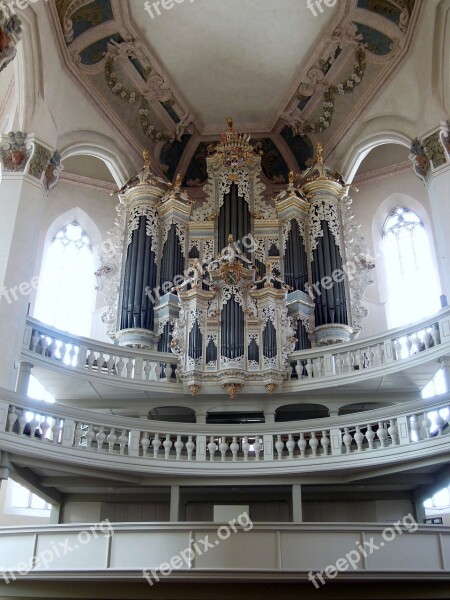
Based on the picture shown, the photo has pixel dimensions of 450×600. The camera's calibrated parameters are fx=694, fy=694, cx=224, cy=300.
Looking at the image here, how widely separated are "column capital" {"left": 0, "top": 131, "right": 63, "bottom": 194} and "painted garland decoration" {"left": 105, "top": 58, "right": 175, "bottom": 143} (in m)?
3.54

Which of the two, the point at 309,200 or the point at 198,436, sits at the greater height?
the point at 309,200

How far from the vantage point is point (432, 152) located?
15.9 metres

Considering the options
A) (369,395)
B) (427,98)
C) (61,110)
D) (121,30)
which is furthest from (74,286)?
(427,98)

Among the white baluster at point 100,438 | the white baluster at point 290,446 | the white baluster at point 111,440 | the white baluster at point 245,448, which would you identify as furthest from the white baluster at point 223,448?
the white baluster at point 100,438

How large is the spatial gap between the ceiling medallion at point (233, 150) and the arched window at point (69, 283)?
5074 mm

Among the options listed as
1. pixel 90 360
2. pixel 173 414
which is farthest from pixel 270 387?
pixel 90 360

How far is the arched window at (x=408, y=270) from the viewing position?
19469mm

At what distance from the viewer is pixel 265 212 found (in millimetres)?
18500

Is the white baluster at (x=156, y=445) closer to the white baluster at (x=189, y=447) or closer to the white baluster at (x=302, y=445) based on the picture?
the white baluster at (x=189, y=447)

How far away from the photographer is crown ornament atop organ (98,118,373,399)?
1541 cm

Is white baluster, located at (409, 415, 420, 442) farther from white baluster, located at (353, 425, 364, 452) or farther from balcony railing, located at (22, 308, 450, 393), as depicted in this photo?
balcony railing, located at (22, 308, 450, 393)

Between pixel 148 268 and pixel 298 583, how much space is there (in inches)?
347

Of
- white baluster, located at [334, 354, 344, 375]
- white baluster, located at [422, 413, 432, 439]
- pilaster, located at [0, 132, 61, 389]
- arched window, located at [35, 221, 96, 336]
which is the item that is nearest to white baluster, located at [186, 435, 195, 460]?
white baluster, located at [334, 354, 344, 375]

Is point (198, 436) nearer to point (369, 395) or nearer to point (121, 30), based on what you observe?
point (369, 395)
